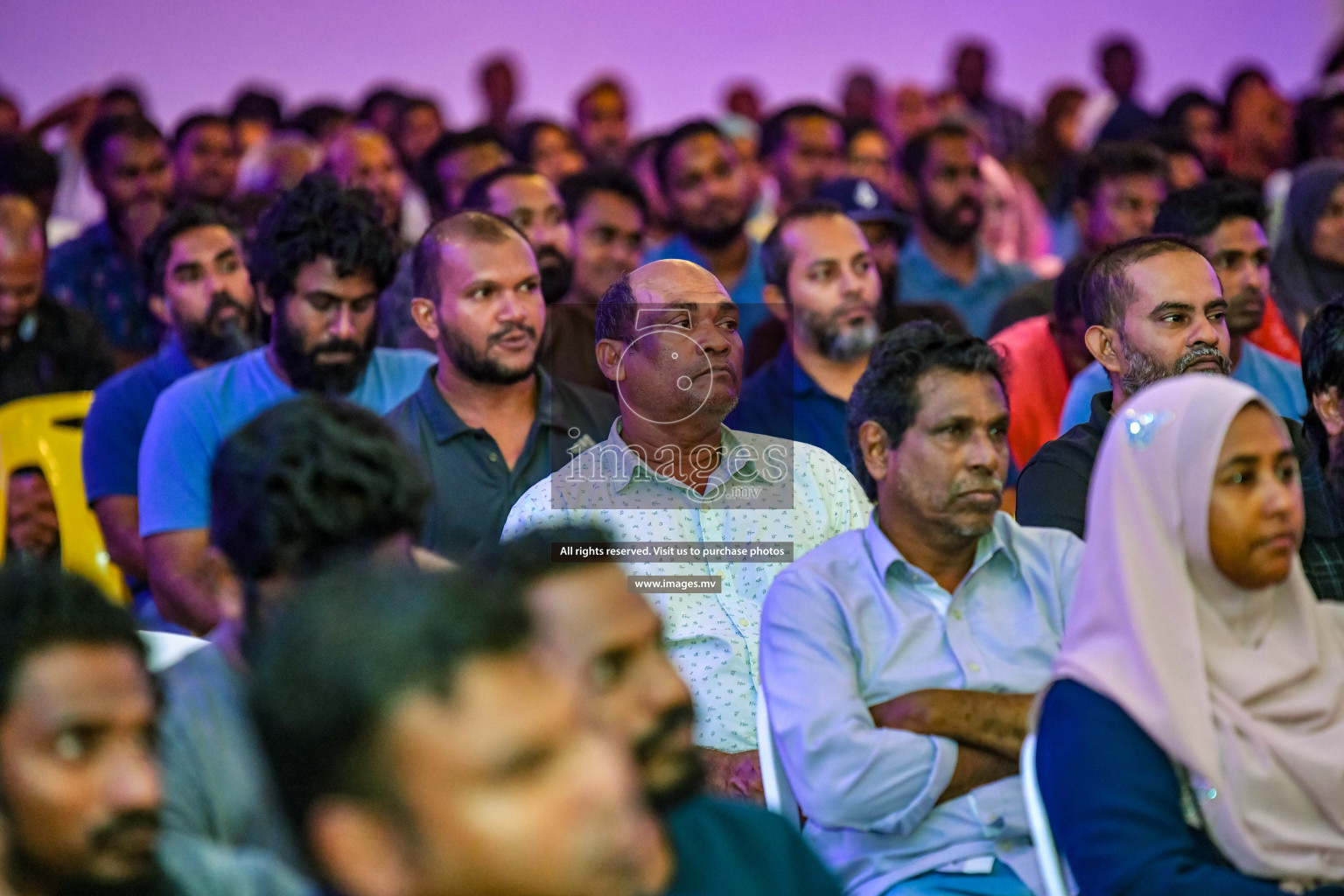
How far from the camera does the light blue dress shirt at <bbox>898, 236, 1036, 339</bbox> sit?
5.34 meters

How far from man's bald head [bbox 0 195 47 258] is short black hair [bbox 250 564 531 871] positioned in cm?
334

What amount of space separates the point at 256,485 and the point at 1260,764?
128 cm

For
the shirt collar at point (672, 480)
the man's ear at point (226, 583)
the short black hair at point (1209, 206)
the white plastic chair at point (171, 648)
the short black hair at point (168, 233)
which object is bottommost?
the white plastic chair at point (171, 648)

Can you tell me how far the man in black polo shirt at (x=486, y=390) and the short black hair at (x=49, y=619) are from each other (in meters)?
1.56

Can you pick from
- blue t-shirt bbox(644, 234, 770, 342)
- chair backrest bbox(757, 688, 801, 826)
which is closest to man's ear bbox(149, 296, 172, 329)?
blue t-shirt bbox(644, 234, 770, 342)

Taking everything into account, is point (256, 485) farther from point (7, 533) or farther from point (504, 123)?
point (504, 123)

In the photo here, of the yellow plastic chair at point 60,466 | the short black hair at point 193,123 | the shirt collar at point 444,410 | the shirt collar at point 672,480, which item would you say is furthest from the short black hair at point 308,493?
the short black hair at point 193,123

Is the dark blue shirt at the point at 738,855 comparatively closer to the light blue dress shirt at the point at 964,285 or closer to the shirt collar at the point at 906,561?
the shirt collar at the point at 906,561

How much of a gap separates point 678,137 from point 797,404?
201 centimetres

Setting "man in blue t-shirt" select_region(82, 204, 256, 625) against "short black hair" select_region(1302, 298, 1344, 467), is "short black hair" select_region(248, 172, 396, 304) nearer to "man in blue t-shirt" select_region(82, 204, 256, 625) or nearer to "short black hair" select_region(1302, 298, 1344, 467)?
"man in blue t-shirt" select_region(82, 204, 256, 625)

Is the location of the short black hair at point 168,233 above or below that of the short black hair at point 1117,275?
above

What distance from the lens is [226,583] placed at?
75.2 inches

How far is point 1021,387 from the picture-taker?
12.0ft

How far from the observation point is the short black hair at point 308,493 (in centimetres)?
181
